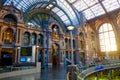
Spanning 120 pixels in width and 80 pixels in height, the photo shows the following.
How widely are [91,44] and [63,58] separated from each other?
16.7 meters

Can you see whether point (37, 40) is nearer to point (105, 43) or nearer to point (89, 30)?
point (89, 30)

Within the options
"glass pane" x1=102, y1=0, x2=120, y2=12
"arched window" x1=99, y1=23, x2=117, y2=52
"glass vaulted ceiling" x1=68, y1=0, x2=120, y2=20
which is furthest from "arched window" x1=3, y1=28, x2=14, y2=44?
"arched window" x1=99, y1=23, x2=117, y2=52

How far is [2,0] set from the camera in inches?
1024

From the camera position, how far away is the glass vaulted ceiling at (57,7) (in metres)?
32.7

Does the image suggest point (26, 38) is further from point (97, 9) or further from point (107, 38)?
point (107, 38)

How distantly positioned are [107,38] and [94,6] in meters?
14.4

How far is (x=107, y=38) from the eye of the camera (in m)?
47.0

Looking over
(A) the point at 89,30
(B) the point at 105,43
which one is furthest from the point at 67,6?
(B) the point at 105,43

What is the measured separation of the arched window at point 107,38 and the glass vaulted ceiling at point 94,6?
7.12 metres

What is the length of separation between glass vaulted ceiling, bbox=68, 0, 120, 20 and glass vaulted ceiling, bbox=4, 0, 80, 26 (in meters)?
2.69

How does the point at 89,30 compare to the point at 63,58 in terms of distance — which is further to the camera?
the point at 89,30

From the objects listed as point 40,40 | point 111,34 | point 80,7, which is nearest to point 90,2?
point 80,7

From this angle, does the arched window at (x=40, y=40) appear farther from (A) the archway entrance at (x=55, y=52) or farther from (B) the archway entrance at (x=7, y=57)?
(B) the archway entrance at (x=7, y=57)

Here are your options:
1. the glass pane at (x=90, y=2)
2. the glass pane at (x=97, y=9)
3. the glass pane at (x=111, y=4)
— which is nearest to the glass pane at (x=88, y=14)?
the glass pane at (x=97, y=9)
